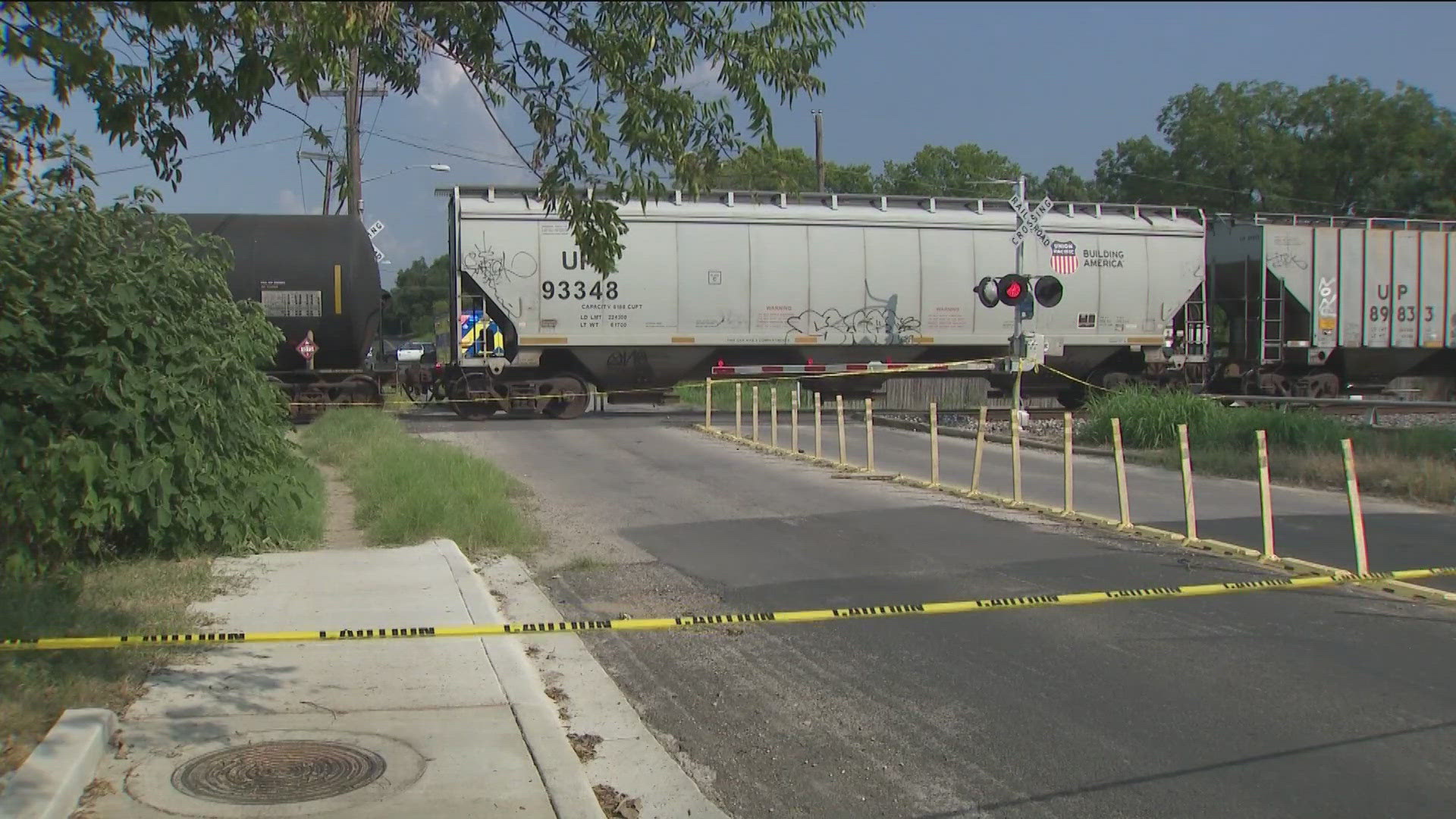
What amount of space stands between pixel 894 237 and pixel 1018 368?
478 cm

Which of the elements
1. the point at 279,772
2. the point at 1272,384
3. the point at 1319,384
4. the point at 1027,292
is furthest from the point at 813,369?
the point at 279,772

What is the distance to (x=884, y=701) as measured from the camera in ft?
19.7

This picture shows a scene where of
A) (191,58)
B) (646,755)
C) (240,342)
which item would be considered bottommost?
(646,755)

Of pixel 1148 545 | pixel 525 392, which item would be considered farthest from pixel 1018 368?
pixel 1148 545

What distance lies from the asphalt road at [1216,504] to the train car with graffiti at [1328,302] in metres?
10.4

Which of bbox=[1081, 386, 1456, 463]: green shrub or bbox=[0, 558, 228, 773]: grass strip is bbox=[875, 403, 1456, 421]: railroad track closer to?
bbox=[1081, 386, 1456, 463]: green shrub

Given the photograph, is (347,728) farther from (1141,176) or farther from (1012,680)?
(1141,176)

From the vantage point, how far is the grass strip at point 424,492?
33.6 ft

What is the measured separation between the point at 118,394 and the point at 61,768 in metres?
3.98

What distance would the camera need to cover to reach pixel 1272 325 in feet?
84.7

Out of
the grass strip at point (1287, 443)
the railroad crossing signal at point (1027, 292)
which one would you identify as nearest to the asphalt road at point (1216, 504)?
the grass strip at point (1287, 443)

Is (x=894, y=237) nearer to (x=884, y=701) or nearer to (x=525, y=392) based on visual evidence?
(x=525, y=392)

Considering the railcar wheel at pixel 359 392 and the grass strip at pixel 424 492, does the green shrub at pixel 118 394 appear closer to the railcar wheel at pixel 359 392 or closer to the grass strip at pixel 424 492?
the grass strip at pixel 424 492

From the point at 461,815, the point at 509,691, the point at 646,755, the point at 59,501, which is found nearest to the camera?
the point at 461,815
